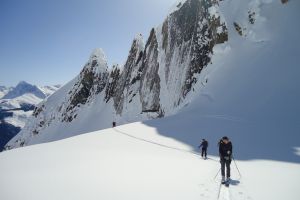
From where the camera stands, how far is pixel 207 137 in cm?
2602

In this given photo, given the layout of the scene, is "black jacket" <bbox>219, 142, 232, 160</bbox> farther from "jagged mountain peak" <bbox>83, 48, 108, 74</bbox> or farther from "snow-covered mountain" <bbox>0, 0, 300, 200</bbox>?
"jagged mountain peak" <bbox>83, 48, 108, 74</bbox>

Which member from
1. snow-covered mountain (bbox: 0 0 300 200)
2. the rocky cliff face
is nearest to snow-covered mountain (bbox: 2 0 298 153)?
the rocky cliff face

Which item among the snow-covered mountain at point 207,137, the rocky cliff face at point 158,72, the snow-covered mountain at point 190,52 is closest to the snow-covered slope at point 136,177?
the snow-covered mountain at point 207,137

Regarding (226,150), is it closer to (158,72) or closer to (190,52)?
(190,52)

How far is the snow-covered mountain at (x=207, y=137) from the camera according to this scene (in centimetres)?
1215

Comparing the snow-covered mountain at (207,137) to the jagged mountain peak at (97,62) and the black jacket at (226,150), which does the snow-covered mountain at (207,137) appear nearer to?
the black jacket at (226,150)

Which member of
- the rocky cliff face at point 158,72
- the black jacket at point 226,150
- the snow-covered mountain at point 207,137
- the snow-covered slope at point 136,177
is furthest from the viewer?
the rocky cliff face at point 158,72

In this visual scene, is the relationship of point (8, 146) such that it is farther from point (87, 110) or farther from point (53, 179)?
point (53, 179)

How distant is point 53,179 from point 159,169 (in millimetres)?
4821

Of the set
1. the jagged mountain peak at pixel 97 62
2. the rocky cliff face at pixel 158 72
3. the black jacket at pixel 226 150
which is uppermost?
the jagged mountain peak at pixel 97 62

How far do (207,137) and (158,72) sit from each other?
120 ft

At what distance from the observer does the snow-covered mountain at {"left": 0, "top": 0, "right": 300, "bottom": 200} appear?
39.9 feet

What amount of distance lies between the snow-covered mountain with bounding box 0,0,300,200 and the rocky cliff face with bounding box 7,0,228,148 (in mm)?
503

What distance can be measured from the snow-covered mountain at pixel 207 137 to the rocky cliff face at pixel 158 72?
503 millimetres
